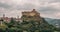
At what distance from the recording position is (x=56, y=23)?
771 inches

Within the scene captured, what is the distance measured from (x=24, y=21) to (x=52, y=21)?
2.73 metres

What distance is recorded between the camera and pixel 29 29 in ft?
50.4

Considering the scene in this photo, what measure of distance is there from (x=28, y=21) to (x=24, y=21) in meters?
0.37

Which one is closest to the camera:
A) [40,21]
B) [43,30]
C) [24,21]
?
[43,30]

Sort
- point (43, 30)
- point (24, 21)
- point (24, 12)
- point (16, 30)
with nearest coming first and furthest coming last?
1. point (16, 30)
2. point (43, 30)
3. point (24, 21)
4. point (24, 12)

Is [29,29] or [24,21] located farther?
[24,21]

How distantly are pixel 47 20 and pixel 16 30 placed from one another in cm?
536

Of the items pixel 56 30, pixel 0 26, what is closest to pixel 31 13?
pixel 56 30

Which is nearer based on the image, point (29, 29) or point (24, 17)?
point (29, 29)

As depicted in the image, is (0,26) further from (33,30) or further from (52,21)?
(52,21)

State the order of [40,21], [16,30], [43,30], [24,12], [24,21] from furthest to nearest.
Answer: [24,12] → [40,21] → [24,21] → [43,30] → [16,30]

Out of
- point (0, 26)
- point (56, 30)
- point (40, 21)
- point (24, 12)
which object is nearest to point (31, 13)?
point (24, 12)

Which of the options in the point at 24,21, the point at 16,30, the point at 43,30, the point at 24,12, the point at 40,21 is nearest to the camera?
the point at 16,30

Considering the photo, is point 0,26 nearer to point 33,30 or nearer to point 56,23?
point 33,30
